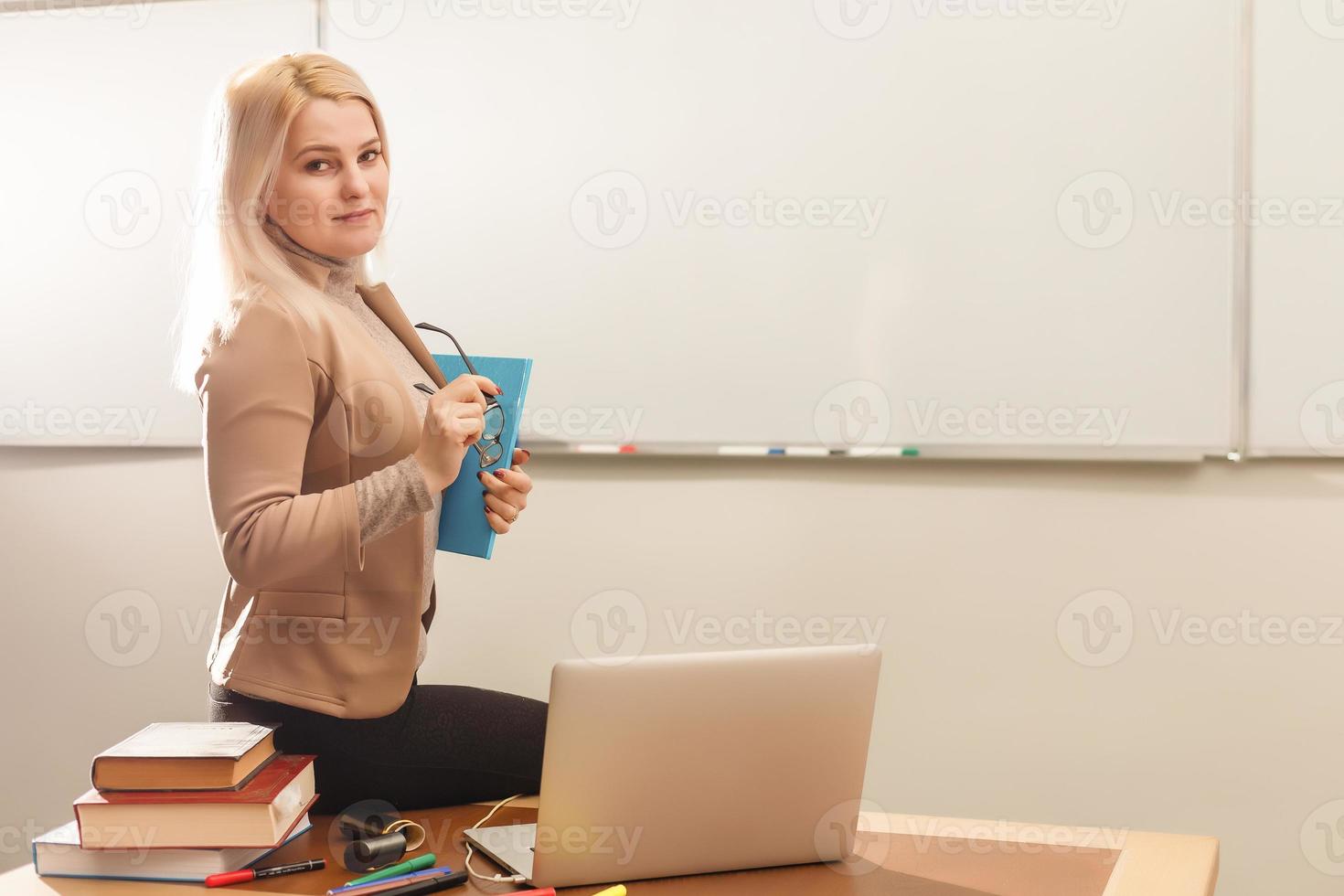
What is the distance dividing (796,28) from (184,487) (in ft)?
5.45

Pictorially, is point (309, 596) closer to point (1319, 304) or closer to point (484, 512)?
point (484, 512)

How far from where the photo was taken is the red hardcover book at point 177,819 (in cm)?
109

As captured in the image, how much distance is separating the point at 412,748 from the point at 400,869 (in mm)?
264

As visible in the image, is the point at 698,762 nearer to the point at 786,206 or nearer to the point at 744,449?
the point at 744,449

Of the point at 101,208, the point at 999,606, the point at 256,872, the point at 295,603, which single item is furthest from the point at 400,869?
the point at 101,208

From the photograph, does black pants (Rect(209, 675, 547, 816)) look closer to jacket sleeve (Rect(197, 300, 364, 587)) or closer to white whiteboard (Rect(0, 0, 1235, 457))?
jacket sleeve (Rect(197, 300, 364, 587))

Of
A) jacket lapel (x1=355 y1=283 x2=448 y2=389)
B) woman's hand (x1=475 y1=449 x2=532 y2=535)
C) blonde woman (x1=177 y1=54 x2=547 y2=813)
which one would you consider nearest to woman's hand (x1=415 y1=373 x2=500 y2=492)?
blonde woman (x1=177 y1=54 x2=547 y2=813)

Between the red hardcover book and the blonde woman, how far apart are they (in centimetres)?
20

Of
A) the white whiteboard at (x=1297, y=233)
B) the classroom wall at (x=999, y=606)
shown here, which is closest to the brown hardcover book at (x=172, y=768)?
the classroom wall at (x=999, y=606)

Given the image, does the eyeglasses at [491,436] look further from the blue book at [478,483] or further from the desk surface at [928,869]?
the desk surface at [928,869]

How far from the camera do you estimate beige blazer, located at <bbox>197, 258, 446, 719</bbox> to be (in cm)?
121

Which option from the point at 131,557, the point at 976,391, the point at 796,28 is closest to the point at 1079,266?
the point at 976,391

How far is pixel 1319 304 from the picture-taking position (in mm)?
2152

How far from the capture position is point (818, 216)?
2.31m
